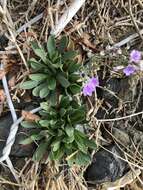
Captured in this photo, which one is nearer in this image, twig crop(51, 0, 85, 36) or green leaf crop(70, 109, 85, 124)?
green leaf crop(70, 109, 85, 124)

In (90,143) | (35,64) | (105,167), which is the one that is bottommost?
(105,167)

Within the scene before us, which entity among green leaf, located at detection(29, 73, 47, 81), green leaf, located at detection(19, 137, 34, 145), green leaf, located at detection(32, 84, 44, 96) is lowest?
green leaf, located at detection(19, 137, 34, 145)

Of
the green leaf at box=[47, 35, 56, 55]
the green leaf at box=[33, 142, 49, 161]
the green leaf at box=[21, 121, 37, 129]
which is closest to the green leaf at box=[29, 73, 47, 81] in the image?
the green leaf at box=[47, 35, 56, 55]

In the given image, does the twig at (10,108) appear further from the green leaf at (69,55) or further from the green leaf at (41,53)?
the green leaf at (69,55)

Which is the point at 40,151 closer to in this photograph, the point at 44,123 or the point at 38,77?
the point at 44,123

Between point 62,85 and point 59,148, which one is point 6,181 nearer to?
point 59,148

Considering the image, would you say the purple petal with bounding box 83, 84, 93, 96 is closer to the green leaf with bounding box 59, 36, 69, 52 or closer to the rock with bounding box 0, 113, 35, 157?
the green leaf with bounding box 59, 36, 69, 52

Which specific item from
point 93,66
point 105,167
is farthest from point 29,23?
point 105,167
